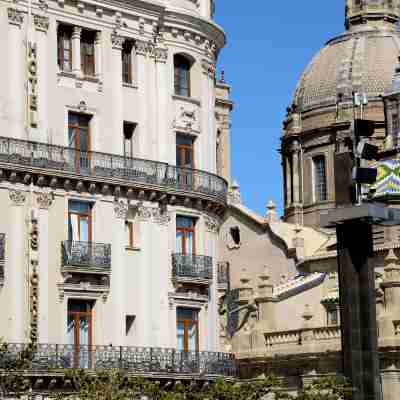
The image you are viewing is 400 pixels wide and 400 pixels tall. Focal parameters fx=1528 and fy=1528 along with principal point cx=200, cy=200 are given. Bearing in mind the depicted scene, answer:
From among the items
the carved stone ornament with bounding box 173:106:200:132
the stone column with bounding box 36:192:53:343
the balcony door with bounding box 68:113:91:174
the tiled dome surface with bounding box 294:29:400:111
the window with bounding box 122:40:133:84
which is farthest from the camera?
the tiled dome surface with bounding box 294:29:400:111

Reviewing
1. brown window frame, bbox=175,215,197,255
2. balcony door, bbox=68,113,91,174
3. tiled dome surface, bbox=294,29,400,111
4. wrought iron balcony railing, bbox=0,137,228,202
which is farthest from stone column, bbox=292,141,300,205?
balcony door, bbox=68,113,91,174

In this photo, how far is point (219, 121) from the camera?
8169cm

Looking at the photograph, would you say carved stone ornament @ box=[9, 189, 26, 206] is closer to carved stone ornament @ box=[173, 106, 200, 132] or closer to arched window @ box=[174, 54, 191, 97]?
carved stone ornament @ box=[173, 106, 200, 132]

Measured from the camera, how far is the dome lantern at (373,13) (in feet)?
390

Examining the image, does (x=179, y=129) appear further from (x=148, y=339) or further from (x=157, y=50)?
(x=148, y=339)

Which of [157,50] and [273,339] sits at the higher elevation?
[157,50]

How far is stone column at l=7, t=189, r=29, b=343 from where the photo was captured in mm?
52844

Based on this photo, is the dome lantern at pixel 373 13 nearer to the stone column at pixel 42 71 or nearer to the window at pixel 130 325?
the window at pixel 130 325

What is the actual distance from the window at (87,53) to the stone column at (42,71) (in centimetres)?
204

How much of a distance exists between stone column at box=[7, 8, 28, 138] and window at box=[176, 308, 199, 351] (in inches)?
381

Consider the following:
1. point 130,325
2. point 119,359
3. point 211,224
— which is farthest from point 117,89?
point 119,359

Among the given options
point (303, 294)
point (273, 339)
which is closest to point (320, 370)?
point (273, 339)

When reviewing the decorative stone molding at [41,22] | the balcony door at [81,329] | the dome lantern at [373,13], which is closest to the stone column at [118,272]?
the balcony door at [81,329]

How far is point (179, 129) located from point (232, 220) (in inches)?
1797
